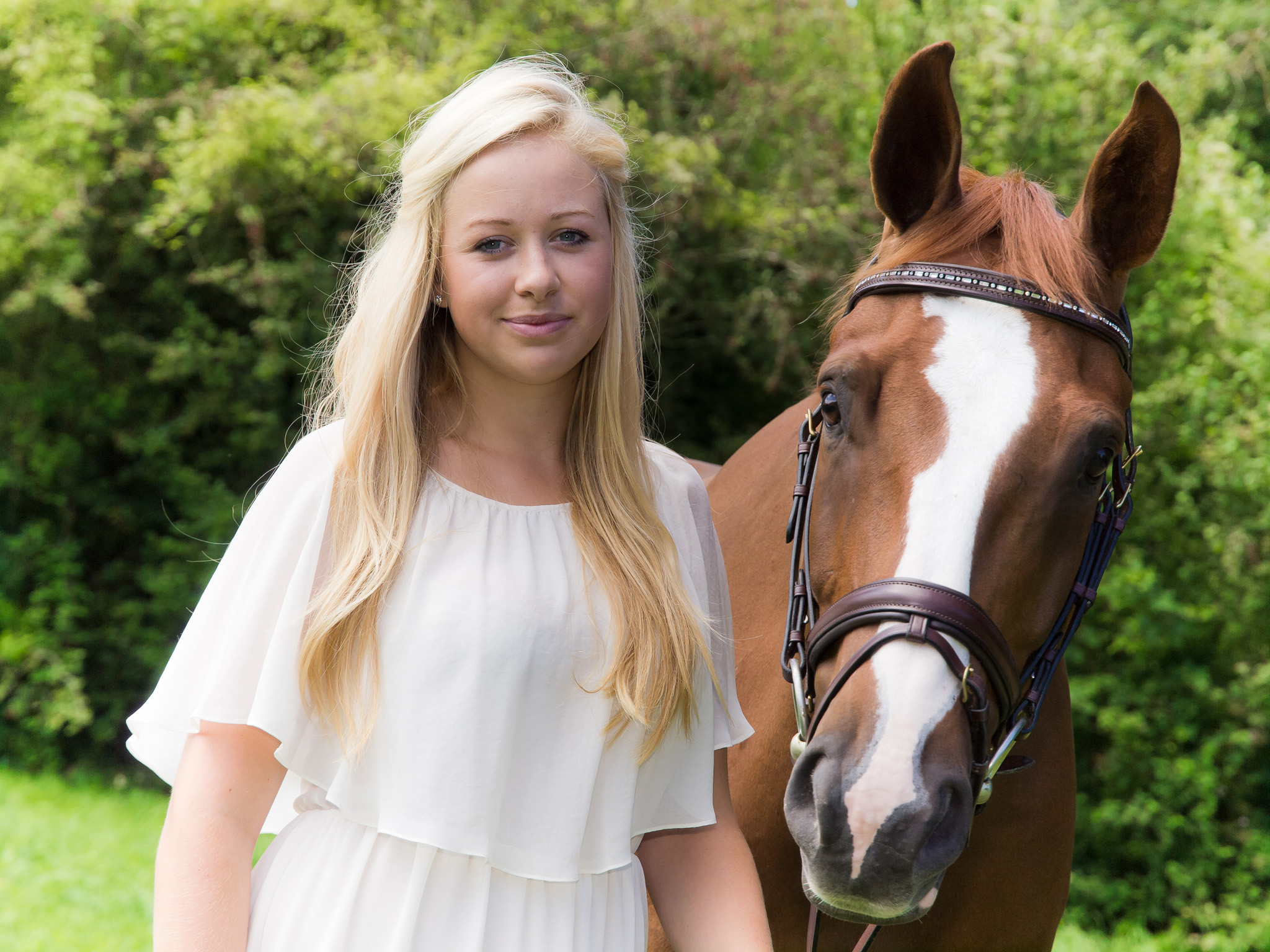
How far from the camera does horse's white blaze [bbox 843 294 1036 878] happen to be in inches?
55.1

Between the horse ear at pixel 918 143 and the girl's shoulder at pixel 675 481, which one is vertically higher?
the horse ear at pixel 918 143

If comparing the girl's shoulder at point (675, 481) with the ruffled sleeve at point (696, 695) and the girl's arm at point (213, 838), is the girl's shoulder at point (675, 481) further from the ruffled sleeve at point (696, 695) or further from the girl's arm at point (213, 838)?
the girl's arm at point (213, 838)

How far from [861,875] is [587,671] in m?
0.45

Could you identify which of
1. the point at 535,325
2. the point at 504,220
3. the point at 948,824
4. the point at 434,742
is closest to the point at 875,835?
the point at 948,824

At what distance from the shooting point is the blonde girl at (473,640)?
4.24 ft

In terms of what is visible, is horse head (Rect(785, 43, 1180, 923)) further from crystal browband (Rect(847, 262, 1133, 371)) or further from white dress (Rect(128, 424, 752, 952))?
Result: white dress (Rect(128, 424, 752, 952))

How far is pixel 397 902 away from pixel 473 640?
1.06 feet

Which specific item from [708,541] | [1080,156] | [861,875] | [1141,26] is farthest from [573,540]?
[1141,26]

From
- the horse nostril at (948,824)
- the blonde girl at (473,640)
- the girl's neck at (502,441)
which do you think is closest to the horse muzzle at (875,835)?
the horse nostril at (948,824)

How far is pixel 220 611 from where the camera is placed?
1.34 m

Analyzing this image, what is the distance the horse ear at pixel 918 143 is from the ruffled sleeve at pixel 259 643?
1.13m

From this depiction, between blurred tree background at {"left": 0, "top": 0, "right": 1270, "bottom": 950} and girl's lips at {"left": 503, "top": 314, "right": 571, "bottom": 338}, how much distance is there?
12.8 ft

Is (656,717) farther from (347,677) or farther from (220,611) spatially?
(220,611)

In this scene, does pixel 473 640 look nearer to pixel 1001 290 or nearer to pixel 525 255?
pixel 525 255
